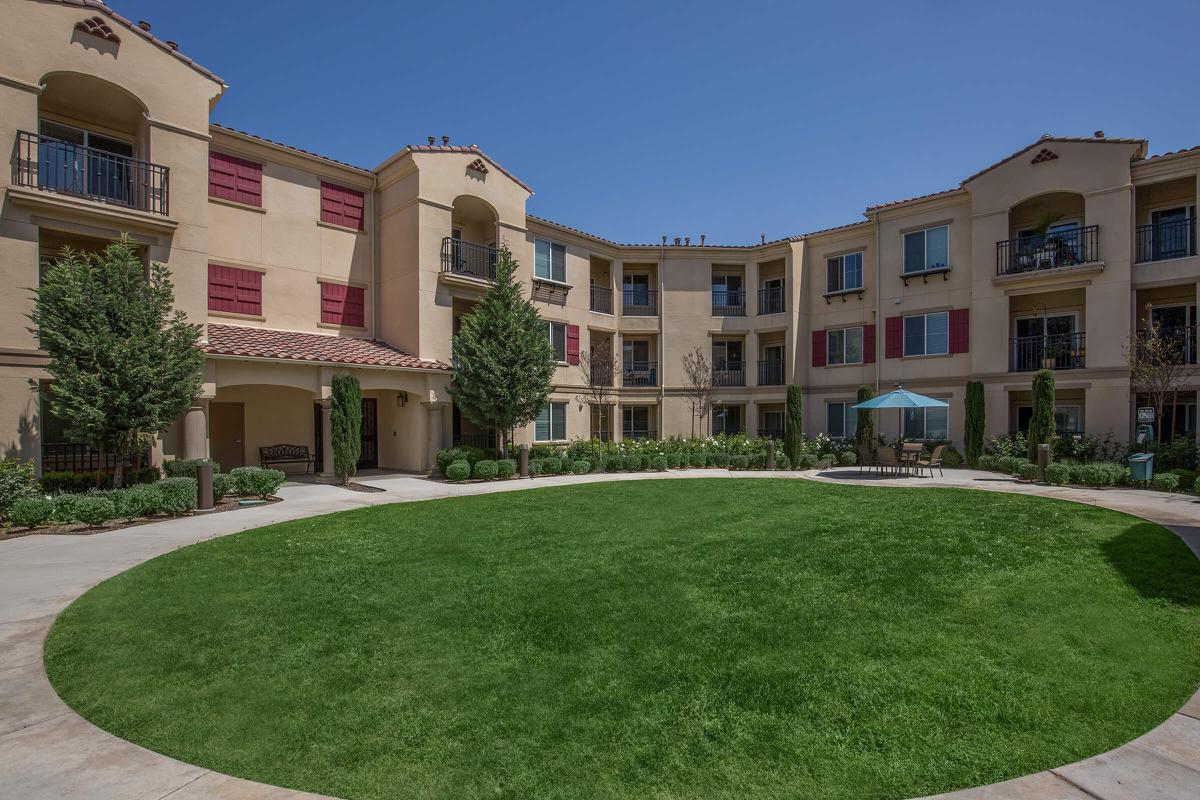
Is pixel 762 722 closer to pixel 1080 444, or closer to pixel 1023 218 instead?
pixel 1080 444

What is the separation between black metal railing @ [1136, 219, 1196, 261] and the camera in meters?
18.6

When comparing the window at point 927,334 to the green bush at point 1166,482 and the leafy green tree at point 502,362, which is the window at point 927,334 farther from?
the leafy green tree at point 502,362

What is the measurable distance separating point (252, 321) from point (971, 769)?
2046cm

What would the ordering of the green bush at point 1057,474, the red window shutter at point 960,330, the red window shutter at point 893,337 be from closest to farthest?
the green bush at point 1057,474, the red window shutter at point 960,330, the red window shutter at point 893,337

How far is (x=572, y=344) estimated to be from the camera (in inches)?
1003

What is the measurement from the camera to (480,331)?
1931 centimetres

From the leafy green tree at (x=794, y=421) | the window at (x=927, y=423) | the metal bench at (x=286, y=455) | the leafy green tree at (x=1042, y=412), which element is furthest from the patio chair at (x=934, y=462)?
the metal bench at (x=286, y=455)

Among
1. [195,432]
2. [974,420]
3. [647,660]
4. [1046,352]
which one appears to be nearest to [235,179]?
[195,432]

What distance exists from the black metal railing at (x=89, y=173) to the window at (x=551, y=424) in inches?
535

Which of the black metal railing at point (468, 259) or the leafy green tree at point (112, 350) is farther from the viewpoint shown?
the black metal railing at point (468, 259)

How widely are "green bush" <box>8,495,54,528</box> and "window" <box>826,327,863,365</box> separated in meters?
25.4

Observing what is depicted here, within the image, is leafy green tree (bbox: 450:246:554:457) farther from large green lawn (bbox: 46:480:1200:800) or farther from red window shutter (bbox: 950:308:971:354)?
red window shutter (bbox: 950:308:971:354)

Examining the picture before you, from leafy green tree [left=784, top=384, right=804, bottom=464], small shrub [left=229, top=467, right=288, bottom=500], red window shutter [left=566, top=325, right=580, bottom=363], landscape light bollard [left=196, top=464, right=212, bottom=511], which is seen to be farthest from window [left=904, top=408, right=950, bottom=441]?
landscape light bollard [left=196, top=464, right=212, bottom=511]

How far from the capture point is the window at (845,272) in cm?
2498
